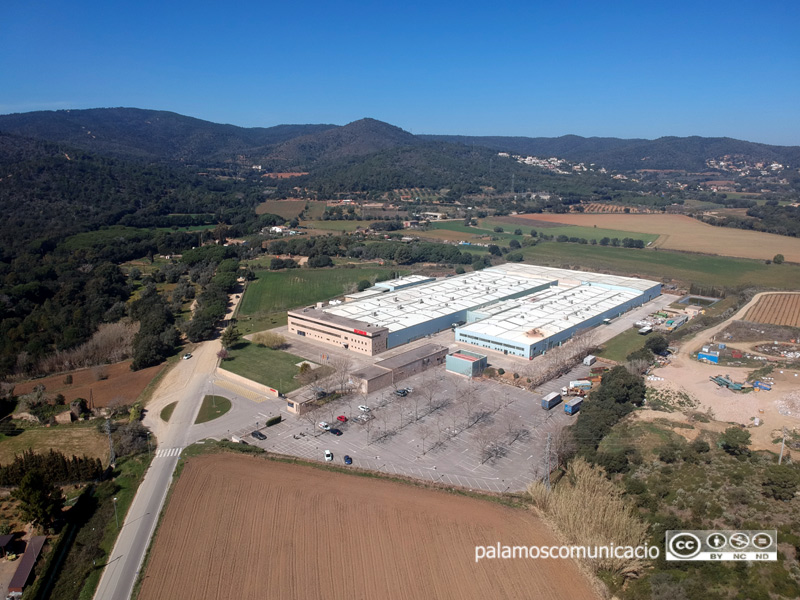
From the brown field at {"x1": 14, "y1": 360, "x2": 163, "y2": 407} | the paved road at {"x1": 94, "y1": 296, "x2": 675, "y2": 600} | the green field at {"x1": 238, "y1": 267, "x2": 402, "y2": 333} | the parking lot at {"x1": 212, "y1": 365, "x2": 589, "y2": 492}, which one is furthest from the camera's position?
the green field at {"x1": 238, "y1": 267, "x2": 402, "y2": 333}

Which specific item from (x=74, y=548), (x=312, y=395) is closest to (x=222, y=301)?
(x=312, y=395)

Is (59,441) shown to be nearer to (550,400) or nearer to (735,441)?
(550,400)

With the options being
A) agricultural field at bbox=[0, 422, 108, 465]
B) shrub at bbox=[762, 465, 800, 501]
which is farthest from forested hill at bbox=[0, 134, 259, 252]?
shrub at bbox=[762, 465, 800, 501]

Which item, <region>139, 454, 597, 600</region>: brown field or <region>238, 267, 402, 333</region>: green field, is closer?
<region>139, 454, 597, 600</region>: brown field

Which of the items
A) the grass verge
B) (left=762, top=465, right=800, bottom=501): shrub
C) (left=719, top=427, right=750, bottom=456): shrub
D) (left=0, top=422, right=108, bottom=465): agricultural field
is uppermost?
(left=762, top=465, right=800, bottom=501): shrub

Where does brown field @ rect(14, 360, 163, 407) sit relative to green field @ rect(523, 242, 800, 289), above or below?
below

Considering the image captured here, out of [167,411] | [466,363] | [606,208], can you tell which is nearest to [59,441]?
[167,411]

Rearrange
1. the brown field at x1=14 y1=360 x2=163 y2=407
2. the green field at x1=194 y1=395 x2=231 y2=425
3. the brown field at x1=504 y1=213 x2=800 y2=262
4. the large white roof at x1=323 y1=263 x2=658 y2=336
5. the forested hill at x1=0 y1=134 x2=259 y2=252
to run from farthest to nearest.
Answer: the forested hill at x1=0 y1=134 x2=259 y2=252, the brown field at x1=504 y1=213 x2=800 y2=262, the large white roof at x1=323 y1=263 x2=658 y2=336, the brown field at x1=14 y1=360 x2=163 y2=407, the green field at x1=194 y1=395 x2=231 y2=425

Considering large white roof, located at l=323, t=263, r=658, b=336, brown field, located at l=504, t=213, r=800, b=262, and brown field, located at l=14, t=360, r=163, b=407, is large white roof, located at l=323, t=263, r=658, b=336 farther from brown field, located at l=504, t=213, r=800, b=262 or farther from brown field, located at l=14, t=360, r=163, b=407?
brown field, located at l=504, t=213, r=800, b=262
